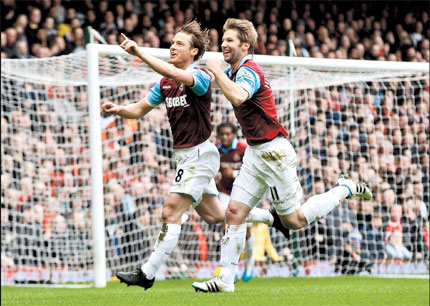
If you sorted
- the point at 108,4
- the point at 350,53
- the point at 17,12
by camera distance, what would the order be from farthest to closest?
the point at 350,53 → the point at 108,4 → the point at 17,12

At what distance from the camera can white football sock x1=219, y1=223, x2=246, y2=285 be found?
6.07 meters

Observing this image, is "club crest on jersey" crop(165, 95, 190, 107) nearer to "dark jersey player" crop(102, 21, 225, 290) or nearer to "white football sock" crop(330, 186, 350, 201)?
"dark jersey player" crop(102, 21, 225, 290)

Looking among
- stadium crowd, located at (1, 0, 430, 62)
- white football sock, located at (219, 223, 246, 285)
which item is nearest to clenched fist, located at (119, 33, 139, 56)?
white football sock, located at (219, 223, 246, 285)

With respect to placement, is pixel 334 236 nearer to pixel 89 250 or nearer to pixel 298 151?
pixel 298 151

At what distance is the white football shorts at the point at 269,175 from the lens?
6.10 metres

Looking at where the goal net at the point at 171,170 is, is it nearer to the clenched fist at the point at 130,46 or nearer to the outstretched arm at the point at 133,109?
the outstretched arm at the point at 133,109

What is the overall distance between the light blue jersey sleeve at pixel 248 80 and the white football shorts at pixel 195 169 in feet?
2.49

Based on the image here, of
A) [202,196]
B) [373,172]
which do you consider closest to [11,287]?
[202,196]

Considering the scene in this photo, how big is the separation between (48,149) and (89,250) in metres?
1.55

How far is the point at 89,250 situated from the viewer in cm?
1064

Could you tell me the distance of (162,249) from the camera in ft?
20.0

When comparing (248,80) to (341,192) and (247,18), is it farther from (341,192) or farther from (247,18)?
(247,18)

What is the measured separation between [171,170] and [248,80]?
5.27m

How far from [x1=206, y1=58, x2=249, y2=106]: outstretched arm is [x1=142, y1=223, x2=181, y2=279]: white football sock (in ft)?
4.12
